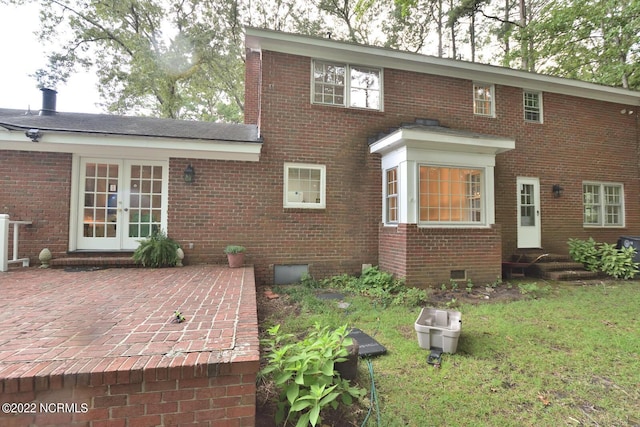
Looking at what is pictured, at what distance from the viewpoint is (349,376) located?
8.03ft

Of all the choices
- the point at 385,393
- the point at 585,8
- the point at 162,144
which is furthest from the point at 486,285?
the point at 585,8

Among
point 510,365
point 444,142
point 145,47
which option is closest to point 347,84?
point 444,142

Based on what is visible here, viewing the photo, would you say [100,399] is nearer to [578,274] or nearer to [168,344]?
[168,344]

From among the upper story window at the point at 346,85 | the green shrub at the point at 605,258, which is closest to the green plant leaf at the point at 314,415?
the upper story window at the point at 346,85

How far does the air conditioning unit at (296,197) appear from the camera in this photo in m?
6.54

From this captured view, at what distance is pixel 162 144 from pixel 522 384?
260 inches

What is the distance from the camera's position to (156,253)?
5.52m

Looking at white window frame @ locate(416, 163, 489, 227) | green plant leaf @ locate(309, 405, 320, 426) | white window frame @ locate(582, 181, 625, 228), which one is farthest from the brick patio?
white window frame @ locate(582, 181, 625, 228)

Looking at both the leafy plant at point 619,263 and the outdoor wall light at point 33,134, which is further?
the leafy plant at point 619,263

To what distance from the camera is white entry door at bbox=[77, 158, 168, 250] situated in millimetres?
5965

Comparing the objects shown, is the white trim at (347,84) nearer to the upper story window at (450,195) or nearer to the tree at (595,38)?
the upper story window at (450,195)

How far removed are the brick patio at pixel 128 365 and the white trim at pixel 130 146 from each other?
11.6ft

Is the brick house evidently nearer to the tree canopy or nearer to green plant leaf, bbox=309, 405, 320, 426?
green plant leaf, bbox=309, 405, 320, 426

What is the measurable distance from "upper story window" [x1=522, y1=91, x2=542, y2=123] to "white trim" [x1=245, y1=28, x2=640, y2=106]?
0.19m
